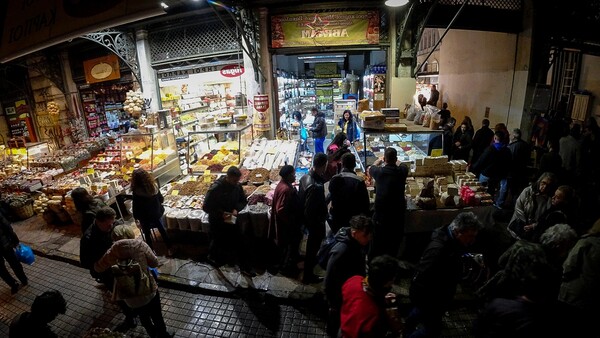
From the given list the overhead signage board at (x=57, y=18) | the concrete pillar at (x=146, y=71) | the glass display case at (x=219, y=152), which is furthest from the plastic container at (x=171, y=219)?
the concrete pillar at (x=146, y=71)

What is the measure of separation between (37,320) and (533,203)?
5851 millimetres

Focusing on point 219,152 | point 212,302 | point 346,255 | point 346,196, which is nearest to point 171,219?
point 212,302

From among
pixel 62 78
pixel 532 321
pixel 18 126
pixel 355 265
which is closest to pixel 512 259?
pixel 532 321

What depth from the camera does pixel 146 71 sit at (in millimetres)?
10992

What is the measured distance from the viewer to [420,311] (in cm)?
314

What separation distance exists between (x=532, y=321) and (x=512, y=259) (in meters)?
0.51

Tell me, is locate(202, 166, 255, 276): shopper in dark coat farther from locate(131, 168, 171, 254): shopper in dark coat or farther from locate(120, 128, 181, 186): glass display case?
locate(120, 128, 181, 186): glass display case

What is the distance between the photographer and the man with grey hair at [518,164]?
612 cm

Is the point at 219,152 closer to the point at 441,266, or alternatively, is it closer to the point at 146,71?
the point at 146,71

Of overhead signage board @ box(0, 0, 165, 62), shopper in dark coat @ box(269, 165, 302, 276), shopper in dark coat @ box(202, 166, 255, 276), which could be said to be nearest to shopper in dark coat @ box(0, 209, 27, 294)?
shopper in dark coat @ box(202, 166, 255, 276)

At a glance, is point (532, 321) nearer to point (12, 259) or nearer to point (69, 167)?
point (12, 259)

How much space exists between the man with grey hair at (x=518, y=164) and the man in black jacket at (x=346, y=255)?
488 cm

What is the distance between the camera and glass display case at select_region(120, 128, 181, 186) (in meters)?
8.40

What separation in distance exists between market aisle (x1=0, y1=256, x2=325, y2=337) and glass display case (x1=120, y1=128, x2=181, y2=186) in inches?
147
